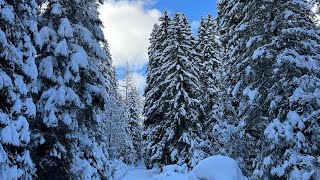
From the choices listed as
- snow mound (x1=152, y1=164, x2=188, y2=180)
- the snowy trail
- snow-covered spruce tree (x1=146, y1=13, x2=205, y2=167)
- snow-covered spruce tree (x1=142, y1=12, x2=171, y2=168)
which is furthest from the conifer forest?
snow-covered spruce tree (x1=142, y1=12, x2=171, y2=168)

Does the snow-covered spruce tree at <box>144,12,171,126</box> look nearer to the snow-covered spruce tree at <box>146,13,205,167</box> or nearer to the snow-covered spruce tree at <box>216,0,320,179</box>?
the snow-covered spruce tree at <box>146,13,205,167</box>

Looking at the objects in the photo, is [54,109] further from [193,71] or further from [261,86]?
[193,71]

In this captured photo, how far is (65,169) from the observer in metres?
13.1

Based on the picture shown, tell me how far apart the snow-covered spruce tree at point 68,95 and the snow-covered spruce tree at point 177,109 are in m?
10.7

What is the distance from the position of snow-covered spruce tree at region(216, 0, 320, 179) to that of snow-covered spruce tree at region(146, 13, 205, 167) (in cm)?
1102

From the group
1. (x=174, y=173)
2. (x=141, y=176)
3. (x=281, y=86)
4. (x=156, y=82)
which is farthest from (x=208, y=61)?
(x=281, y=86)

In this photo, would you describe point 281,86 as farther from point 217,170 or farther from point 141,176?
point 141,176

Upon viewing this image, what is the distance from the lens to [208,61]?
3281cm

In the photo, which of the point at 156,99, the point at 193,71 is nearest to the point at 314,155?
the point at 193,71

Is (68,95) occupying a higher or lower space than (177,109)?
lower

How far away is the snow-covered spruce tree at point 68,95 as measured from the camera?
12.8m

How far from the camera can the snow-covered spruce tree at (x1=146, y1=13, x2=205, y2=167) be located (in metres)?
25.6

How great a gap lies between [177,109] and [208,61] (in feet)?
27.2

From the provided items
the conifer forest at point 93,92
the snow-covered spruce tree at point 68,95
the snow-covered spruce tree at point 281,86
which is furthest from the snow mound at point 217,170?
the snow-covered spruce tree at point 68,95
